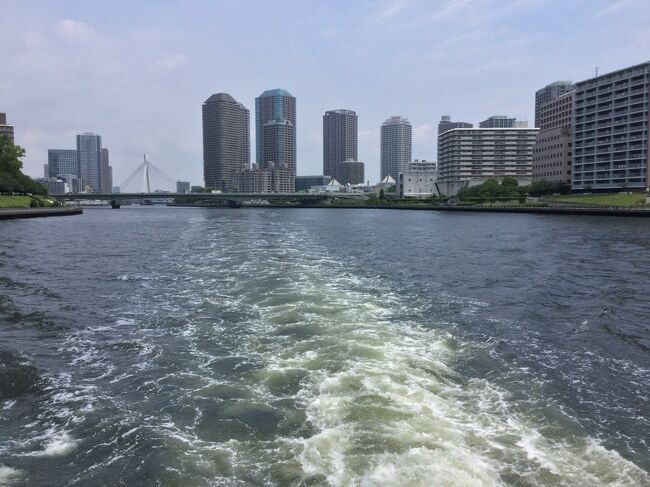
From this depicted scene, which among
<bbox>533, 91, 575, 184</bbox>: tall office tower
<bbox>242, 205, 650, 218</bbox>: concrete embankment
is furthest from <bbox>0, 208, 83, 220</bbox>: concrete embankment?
<bbox>533, 91, 575, 184</bbox>: tall office tower

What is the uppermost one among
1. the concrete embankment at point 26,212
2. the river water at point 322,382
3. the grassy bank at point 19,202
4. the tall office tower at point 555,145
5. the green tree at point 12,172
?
Result: the tall office tower at point 555,145

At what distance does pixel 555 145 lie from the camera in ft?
345

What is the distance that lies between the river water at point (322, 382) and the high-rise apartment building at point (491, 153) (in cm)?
12598

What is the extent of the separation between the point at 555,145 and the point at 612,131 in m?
19.5

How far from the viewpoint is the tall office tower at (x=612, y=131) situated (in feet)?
264

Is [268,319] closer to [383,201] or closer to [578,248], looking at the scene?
[578,248]

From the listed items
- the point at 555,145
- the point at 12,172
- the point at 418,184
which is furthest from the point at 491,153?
the point at 12,172

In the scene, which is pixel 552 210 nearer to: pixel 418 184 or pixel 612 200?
pixel 612 200

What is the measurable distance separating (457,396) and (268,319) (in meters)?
5.59

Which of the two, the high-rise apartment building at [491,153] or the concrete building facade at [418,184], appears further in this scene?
the concrete building facade at [418,184]

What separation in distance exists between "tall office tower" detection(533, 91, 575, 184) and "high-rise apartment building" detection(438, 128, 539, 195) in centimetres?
1146

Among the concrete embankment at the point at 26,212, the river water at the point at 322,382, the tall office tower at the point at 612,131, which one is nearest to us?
the river water at the point at 322,382

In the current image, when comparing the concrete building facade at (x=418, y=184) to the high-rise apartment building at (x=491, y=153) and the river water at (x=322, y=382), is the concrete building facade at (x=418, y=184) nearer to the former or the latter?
the high-rise apartment building at (x=491, y=153)

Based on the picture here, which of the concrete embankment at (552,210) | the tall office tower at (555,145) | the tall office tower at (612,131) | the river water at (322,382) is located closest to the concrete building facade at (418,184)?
the tall office tower at (555,145)
